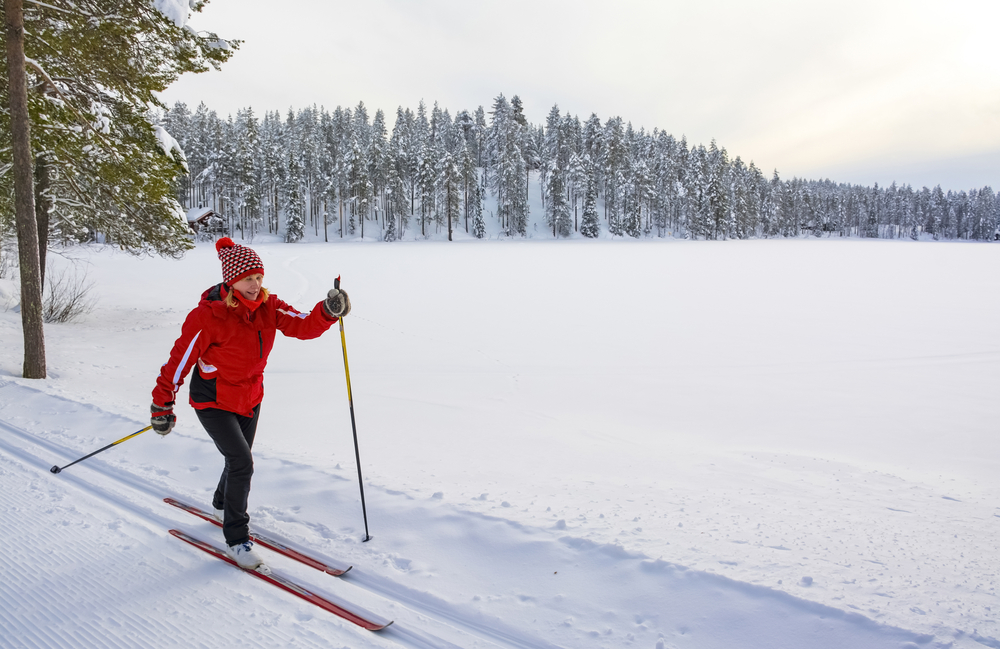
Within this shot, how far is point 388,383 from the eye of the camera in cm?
868

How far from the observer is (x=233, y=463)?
11.1ft

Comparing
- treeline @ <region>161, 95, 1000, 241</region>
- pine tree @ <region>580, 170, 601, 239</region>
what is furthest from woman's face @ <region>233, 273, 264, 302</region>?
pine tree @ <region>580, 170, 601, 239</region>

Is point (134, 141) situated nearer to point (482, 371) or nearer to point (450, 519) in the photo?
point (482, 371)

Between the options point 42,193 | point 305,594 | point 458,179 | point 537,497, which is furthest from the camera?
point 458,179

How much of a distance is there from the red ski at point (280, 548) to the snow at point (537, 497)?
0.06 meters

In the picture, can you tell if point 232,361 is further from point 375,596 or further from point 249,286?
point 375,596

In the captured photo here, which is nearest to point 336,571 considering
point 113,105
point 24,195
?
point 24,195

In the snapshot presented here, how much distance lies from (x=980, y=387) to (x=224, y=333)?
1094cm

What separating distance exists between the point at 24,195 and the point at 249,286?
656cm

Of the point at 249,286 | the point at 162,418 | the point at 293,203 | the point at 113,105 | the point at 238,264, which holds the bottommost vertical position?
the point at 162,418

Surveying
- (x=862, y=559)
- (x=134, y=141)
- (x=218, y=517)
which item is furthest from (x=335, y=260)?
(x=862, y=559)

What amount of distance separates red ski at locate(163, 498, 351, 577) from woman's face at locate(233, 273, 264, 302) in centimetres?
169

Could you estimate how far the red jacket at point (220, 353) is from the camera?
325 cm

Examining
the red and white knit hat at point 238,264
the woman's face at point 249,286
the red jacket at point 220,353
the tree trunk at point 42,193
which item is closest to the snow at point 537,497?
the red jacket at point 220,353
